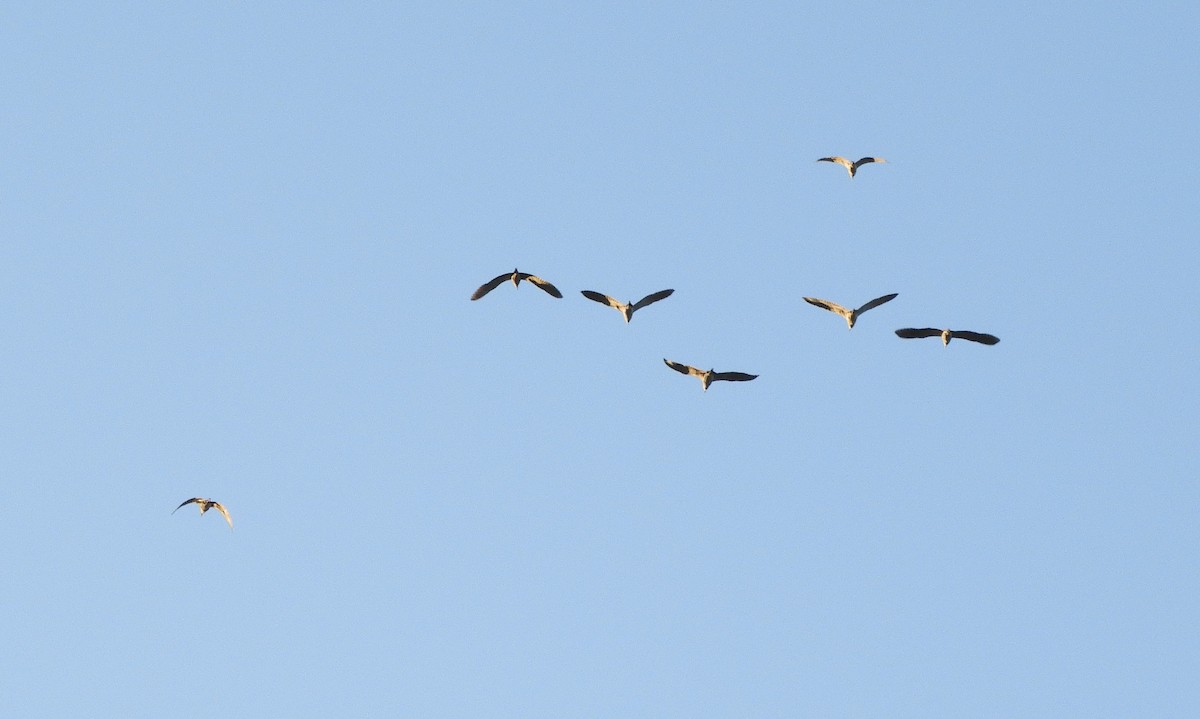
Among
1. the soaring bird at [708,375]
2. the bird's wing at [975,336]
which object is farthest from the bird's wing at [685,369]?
the bird's wing at [975,336]

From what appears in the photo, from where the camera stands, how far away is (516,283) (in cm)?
8025

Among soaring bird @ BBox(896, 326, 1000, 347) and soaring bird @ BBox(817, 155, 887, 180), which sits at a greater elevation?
soaring bird @ BBox(817, 155, 887, 180)

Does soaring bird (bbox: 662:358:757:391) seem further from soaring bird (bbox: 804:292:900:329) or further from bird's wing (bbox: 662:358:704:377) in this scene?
soaring bird (bbox: 804:292:900:329)

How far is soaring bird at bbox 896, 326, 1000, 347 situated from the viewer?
78875mm

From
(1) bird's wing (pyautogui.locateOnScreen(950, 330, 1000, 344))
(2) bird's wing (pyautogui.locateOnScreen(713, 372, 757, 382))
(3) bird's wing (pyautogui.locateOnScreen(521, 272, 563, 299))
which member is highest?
(3) bird's wing (pyautogui.locateOnScreen(521, 272, 563, 299))

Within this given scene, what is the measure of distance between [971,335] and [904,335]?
2724mm

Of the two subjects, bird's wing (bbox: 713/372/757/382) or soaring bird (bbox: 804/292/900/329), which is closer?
soaring bird (bbox: 804/292/900/329)

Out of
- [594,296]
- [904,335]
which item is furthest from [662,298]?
[904,335]

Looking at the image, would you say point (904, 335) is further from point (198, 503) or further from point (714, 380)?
point (198, 503)

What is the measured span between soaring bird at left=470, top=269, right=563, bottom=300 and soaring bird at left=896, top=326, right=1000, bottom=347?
561 inches

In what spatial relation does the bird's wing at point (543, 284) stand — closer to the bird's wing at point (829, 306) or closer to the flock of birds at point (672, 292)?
the flock of birds at point (672, 292)

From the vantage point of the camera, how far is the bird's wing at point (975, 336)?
7870cm

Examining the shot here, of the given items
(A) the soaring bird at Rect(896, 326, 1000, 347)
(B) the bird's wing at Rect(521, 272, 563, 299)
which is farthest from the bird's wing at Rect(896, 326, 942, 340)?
(B) the bird's wing at Rect(521, 272, 563, 299)

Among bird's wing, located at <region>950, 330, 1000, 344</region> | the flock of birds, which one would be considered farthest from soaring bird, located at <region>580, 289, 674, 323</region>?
bird's wing, located at <region>950, 330, 1000, 344</region>
